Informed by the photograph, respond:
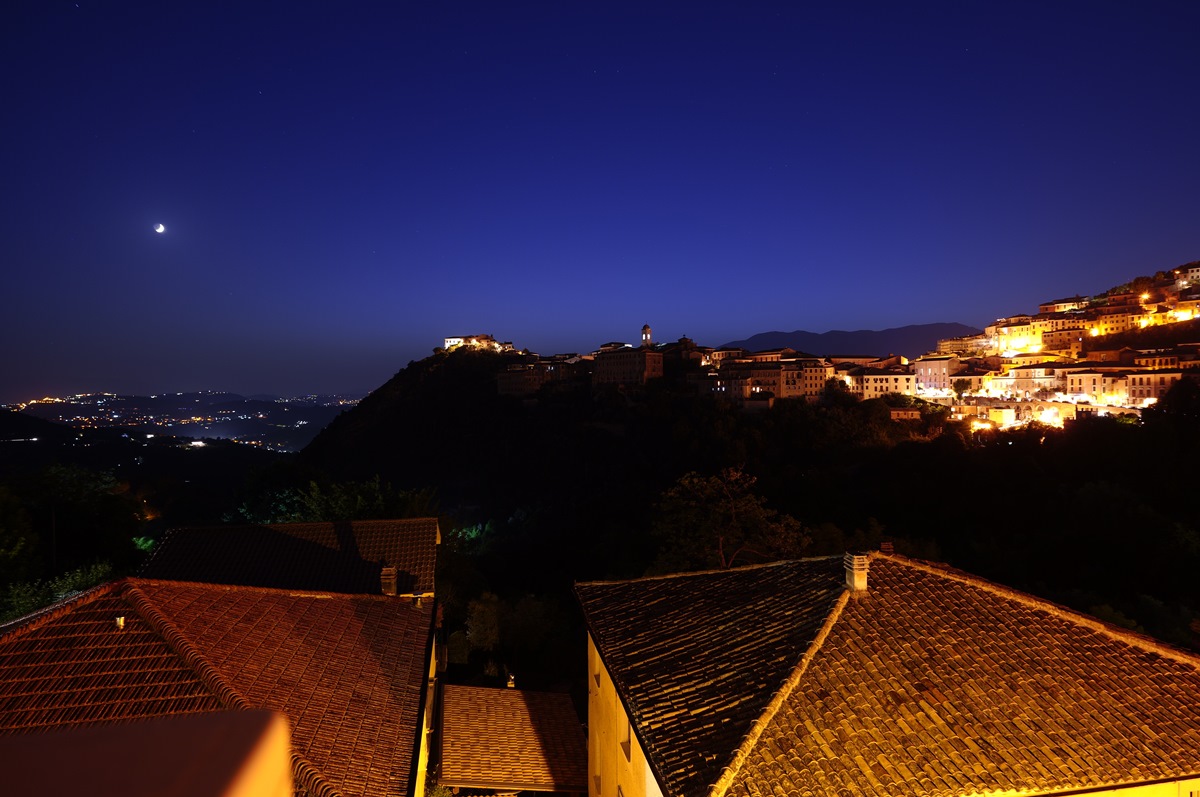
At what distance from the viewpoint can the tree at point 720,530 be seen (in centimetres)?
1983

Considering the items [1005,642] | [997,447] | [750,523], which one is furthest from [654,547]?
[997,447]

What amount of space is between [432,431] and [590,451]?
82.6 ft

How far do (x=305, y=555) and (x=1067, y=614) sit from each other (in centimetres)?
1366

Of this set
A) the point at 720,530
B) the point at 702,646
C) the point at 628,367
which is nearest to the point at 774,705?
the point at 702,646

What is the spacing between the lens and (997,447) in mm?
45875

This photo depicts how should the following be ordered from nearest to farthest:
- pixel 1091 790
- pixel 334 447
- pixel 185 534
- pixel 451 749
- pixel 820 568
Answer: pixel 1091 790 < pixel 820 568 < pixel 451 749 < pixel 185 534 < pixel 334 447

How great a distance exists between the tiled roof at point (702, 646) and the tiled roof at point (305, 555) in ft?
14.8

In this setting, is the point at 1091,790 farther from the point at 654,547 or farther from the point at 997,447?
the point at 997,447

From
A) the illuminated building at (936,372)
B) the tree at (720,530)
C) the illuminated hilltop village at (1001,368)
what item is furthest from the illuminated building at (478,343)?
the tree at (720,530)

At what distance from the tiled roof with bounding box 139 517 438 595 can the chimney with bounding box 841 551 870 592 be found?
25.4 ft

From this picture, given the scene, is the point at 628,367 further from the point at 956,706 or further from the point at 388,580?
the point at 956,706

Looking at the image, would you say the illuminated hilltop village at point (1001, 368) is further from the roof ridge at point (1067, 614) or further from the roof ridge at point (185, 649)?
the roof ridge at point (185, 649)

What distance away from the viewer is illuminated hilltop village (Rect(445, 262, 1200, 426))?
58.0 metres

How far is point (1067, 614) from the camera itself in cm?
852
